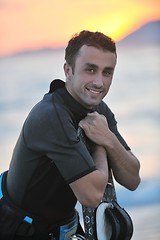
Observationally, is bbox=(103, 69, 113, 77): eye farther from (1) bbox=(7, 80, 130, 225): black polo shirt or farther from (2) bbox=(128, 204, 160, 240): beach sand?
(2) bbox=(128, 204, 160, 240): beach sand

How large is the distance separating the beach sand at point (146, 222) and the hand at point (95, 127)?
1074mm

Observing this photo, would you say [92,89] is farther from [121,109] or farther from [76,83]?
[121,109]

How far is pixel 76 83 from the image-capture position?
7.80 ft

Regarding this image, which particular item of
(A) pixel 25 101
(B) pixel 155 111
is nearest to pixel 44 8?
(A) pixel 25 101

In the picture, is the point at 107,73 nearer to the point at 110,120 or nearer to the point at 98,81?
the point at 98,81

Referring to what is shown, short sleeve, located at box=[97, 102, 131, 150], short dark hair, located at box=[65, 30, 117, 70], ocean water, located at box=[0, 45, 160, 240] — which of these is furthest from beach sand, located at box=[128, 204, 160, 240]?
short dark hair, located at box=[65, 30, 117, 70]

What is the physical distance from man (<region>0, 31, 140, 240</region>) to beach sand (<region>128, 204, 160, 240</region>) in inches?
37.0

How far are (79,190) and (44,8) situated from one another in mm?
1245

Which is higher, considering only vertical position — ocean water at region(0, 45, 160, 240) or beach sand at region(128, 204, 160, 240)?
ocean water at region(0, 45, 160, 240)

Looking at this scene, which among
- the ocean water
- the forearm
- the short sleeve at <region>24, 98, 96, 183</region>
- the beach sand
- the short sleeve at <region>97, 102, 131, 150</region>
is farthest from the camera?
the beach sand

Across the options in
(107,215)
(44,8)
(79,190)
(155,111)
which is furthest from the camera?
(155,111)

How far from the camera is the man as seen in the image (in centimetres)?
221

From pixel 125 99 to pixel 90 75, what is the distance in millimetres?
979

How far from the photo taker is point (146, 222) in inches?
136
